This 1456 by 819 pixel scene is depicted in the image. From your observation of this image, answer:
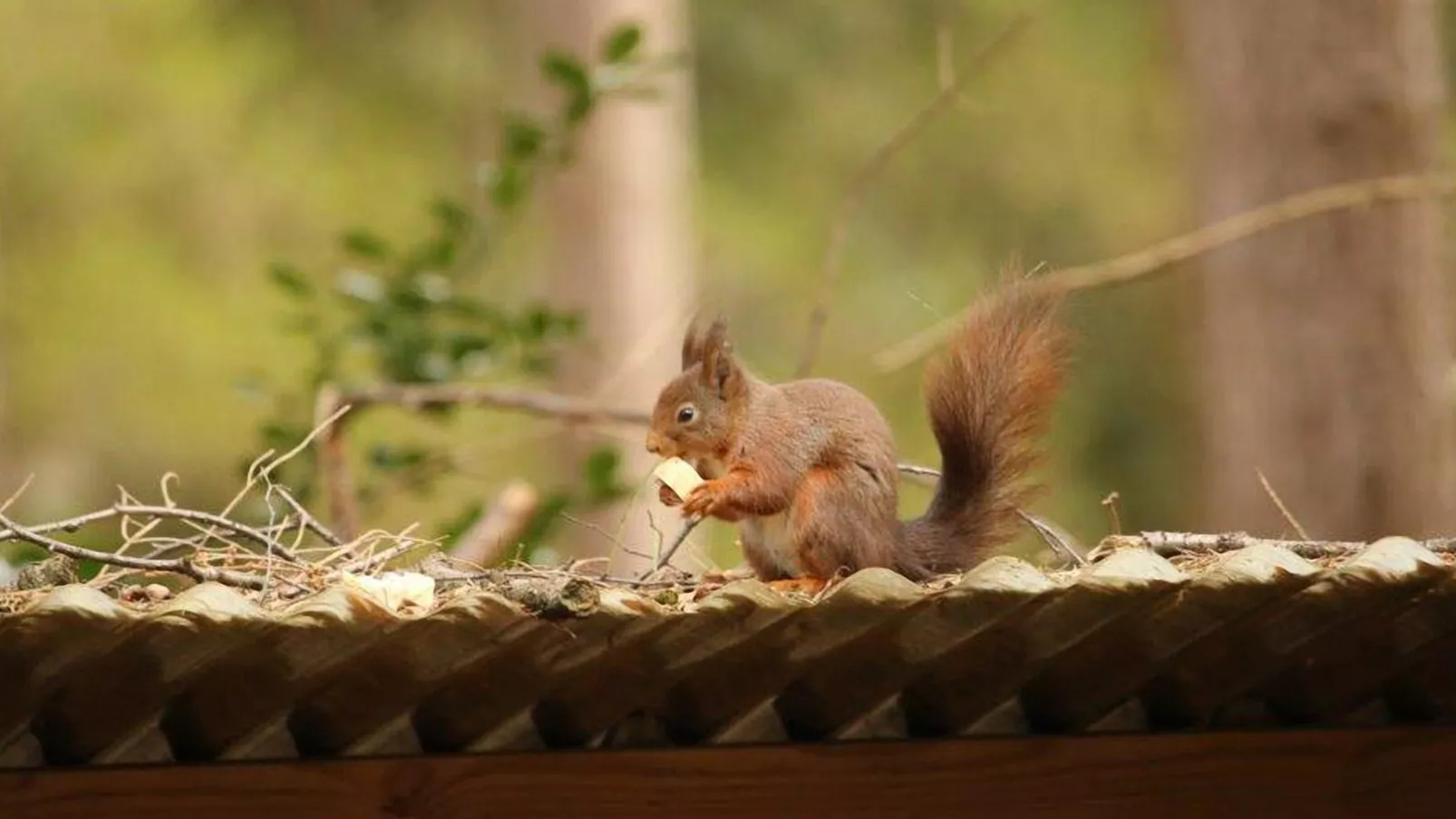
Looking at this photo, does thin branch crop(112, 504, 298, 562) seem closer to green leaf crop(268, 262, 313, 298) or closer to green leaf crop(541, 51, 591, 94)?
green leaf crop(268, 262, 313, 298)

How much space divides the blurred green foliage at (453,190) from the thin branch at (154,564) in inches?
283

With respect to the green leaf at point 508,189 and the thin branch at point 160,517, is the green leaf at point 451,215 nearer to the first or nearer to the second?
the green leaf at point 508,189

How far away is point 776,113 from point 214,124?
10.8 feet

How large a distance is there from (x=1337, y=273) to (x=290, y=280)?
270cm

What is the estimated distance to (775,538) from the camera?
2.17 metres

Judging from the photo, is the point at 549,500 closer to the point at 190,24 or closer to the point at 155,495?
the point at 155,495

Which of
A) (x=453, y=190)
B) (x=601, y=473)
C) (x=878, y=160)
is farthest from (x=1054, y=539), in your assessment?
(x=453, y=190)

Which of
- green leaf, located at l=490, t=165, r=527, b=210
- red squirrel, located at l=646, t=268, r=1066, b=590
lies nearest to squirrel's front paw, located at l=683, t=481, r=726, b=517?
red squirrel, located at l=646, t=268, r=1066, b=590

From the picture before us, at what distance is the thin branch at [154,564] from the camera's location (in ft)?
6.13

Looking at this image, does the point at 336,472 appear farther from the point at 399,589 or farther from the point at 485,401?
the point at 399,589

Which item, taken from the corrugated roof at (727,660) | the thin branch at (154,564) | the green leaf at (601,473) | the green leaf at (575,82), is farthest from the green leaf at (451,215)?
the corrugated roof at (727,660)

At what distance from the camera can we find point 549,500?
3.55m

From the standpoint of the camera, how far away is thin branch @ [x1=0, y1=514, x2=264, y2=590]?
1868 mm

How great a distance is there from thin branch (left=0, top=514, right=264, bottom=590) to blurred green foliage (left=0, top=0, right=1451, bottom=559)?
7.20 metres
